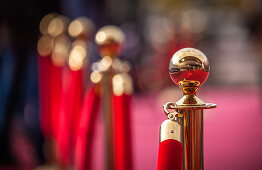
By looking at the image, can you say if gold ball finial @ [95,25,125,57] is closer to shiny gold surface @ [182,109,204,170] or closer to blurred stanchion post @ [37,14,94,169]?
blurred stanchion post @ [37,14,94,169]

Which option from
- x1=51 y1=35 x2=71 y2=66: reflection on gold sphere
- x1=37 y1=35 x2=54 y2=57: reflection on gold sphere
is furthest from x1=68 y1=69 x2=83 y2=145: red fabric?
x1=37 y1=35 x2=54 y2=57: reflection on gold sphere

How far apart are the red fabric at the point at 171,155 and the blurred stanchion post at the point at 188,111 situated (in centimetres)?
1

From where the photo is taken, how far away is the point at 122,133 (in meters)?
1.63

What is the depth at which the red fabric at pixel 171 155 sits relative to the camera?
1028 millimetres

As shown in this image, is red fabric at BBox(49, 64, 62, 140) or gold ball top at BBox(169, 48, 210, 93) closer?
gold ball top at BBox(169, 48, 210, 93)

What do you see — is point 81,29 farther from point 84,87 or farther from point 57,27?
point 57,27

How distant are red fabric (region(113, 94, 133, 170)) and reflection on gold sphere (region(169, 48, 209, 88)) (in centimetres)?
57

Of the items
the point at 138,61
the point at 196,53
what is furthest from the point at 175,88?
the point at 196,53

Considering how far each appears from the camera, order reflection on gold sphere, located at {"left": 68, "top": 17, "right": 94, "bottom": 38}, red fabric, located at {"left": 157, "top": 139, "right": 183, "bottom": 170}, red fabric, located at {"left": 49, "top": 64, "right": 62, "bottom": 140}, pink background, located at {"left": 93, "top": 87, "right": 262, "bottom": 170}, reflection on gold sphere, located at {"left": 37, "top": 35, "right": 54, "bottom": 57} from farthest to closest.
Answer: pink background, located at {"left": 93, "top": 87, "right": 262, "bottom": 170}, reflection on gold sphere, located at {"left": 37, "top": 35, "right": 54, "bottom": 57}, red fabric, located at {"left": 49, "top": 64, "right": 62, "bottom": 140}, reflection on gold sphere, located at {"left": 68, "top": 17, "right": 94, "bottom": 38}, red fabric, located at {"left": 157, "top": 139, "right": 183, "bottom": 170}

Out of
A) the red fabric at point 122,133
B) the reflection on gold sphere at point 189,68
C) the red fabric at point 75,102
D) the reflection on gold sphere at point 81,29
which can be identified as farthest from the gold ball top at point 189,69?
the reflection on gold sphere at point 81,29

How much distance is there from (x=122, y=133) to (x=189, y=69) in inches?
24.4

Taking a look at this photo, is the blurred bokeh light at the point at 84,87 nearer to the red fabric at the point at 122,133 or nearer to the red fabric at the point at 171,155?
the red fabric at the point at 122,133

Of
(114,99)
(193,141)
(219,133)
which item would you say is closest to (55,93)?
(114,99)

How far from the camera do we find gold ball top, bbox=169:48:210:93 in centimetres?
109
